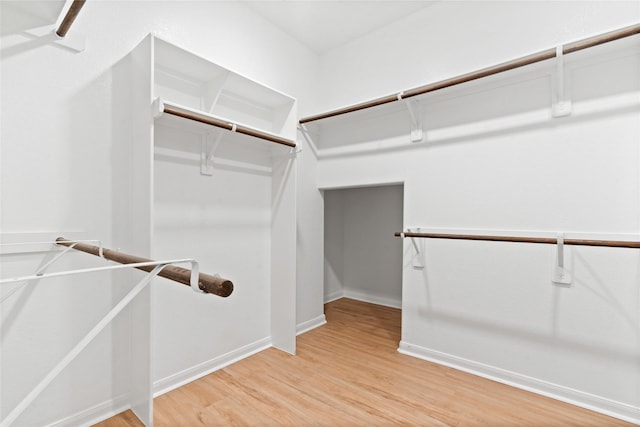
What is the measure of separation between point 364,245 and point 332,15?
258 centimetres

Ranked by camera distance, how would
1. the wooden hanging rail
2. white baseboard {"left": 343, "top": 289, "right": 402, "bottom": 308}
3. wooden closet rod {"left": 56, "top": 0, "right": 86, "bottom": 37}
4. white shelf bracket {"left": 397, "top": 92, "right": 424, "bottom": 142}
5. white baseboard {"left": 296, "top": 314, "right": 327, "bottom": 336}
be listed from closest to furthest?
wooden closet rod {"left": 56, "top": 0, "right": 86, "bottom": 37}, the wooden hanging rail, white shelf bracket {"left": 397, "top": 92, "right": 424, "bottom": 142}, white baseboard {"left": 296, "top": 314, "right": 327, "bottom": 336}, white baseboard {"left": 343, "top": 289, "right": 402, "bottom": 308}

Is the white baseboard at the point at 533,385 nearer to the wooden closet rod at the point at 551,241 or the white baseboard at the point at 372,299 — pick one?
the wooden closet rod at the point at 551,241

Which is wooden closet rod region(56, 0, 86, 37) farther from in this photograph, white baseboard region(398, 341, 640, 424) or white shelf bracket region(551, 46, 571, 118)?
white baseboard region(398, 341, 640, 424)

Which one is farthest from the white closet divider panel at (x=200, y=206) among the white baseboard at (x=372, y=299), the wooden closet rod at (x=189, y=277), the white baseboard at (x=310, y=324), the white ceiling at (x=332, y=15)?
the white baseboard at (x=372, y=299)

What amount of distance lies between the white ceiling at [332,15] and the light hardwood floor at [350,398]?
2.75 m

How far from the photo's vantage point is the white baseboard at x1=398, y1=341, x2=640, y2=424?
1.69 meters

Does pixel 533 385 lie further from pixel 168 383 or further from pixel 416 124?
pixel 168 383

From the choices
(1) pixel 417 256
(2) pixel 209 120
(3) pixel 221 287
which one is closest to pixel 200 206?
(2) pixel 209 120

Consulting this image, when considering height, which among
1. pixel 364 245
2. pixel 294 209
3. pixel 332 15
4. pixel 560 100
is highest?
pixel 332 15

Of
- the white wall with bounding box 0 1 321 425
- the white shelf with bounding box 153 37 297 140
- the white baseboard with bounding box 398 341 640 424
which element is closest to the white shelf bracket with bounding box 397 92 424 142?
the white shelf with bounding box 153 37 297 140

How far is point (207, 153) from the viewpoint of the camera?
2146 mm

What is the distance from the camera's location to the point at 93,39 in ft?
5.46

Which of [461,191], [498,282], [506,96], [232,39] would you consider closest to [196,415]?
[498,282]

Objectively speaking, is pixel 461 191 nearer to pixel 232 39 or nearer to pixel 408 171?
pixel 408 171
